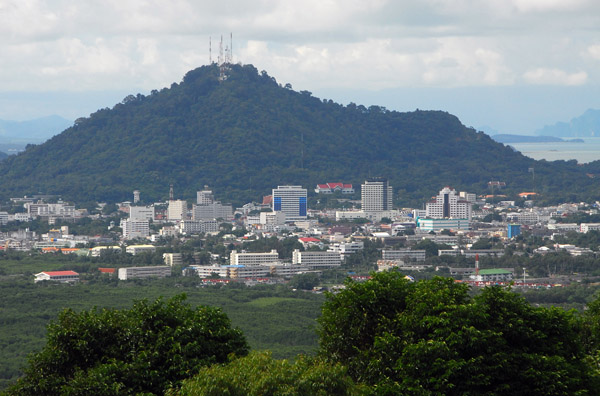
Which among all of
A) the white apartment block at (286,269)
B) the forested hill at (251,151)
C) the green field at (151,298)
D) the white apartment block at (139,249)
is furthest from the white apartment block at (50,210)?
the green field at (151,298)

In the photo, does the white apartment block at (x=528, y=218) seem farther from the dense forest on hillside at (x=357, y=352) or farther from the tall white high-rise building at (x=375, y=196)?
the dense forest on hillside at (x=357, y=352)

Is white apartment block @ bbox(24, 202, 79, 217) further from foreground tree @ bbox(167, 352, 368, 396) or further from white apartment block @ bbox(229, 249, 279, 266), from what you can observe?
foreground tree @ bbox(167, 352, 368, 396)

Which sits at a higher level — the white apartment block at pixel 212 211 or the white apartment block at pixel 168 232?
the white apartment block at pixel 212 211

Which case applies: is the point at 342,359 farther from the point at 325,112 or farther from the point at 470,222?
the point at 325,112

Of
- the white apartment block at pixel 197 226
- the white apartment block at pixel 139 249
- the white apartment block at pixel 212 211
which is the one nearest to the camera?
the white apartment block at pixel 139 249

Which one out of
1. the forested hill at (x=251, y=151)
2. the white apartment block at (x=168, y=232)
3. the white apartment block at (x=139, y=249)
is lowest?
the white apartment block at (x=139, y=249)

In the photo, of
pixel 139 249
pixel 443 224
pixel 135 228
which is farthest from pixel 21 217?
pixel 443 224

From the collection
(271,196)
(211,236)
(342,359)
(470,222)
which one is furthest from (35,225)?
(342,359)

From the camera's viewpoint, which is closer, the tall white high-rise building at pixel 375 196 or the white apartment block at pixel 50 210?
the white apartment block at pixel 50 210

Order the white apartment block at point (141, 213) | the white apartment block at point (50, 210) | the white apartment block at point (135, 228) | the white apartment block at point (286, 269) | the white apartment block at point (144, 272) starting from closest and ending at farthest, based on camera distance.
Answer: the white apartment block at point (144, 272), the white apartment block at point (286, 269), the white apartment block at point (135, 228), the white apartment block at point (141, 213), the white apartment block at point (50, 210)
